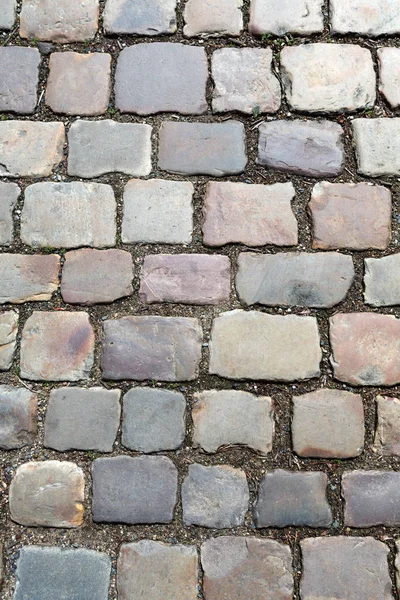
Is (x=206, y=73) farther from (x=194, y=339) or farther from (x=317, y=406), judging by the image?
(x=317, y=406)

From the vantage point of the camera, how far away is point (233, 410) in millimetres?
1816

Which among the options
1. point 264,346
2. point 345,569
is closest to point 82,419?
point 264,346

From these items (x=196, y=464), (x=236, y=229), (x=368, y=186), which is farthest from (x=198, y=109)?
(x=196, y=464)

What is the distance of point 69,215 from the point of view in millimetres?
1958

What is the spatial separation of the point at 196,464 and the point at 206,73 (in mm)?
1263

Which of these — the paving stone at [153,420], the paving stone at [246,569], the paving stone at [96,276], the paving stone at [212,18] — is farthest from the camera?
the paving stone at [212,18]

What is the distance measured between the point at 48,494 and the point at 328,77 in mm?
1584

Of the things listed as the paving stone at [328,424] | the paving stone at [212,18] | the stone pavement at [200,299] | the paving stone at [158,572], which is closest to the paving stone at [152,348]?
the stone pavement at [200,299]

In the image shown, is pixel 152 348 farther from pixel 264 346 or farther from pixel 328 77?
pixel 328 77

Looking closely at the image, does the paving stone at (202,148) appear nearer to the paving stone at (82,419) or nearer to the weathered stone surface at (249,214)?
the weathered stone surface at (249,214)

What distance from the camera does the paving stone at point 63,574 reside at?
171 centimetres

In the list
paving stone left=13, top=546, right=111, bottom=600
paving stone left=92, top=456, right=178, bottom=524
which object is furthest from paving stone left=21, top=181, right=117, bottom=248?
paving stone left=13, top=546, right=111, bottom=600

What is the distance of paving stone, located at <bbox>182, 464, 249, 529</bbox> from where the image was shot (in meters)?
1.75

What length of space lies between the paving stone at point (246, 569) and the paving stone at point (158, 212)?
900mm
